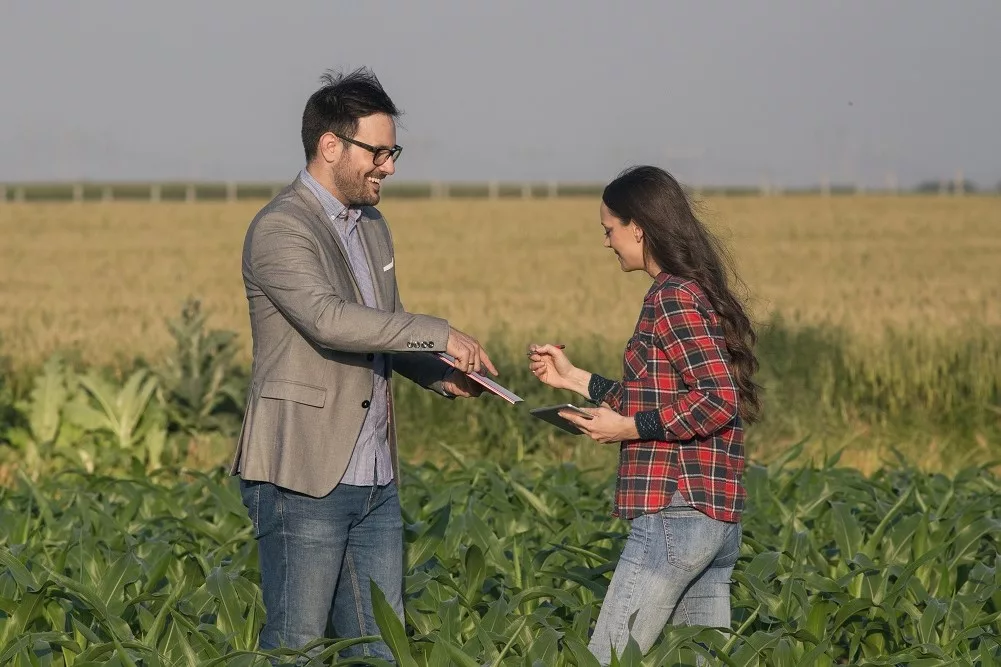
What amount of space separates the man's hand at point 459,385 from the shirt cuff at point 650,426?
2.21ft

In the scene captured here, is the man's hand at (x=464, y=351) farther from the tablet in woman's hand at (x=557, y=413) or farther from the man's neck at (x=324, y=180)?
the man's neck at (x=324, y=180)

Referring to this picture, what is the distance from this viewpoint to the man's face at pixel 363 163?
4.18m

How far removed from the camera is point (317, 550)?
4.20 m

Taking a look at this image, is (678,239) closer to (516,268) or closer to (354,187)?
(354,187)

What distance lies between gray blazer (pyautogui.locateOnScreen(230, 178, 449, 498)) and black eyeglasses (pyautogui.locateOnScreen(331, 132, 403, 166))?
0.21 meters

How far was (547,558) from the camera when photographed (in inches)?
227

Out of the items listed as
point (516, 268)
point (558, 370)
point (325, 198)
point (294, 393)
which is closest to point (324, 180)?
point (325, 198)

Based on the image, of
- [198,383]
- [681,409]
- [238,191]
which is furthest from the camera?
[238,191]

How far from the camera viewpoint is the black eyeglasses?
165 inches

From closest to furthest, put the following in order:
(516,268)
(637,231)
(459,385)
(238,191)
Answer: (637,231) < (459,385) < (516,268) < (238,191)

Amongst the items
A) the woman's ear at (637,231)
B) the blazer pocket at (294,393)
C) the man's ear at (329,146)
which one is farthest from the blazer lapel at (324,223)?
the woman's ear at (637,231)

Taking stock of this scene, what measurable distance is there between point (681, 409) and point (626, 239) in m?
0.50

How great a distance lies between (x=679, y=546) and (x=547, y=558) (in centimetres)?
184

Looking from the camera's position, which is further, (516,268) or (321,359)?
(516,268)
